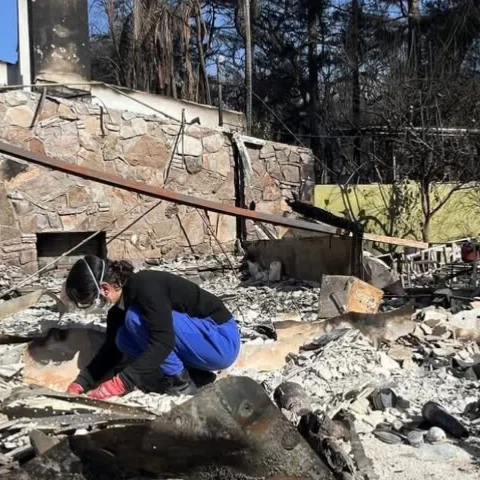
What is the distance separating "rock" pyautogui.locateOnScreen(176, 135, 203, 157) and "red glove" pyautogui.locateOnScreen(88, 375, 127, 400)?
8.23 meters

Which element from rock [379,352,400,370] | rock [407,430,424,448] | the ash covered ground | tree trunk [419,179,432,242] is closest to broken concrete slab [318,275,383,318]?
the ash covered ground

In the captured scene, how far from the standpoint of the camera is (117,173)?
11.3m

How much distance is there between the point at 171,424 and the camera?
262 centimetres

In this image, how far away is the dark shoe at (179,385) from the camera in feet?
13.4

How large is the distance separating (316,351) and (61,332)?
1.76m

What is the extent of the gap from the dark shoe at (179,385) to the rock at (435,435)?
1281 mm

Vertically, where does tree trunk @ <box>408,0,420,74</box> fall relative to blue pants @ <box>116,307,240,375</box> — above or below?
above

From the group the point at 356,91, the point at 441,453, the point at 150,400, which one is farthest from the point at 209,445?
the point at 356,91

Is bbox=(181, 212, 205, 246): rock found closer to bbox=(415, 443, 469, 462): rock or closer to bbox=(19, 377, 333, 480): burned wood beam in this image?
bbox=(415, 443, 469, 462): rock

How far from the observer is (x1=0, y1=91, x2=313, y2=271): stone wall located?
411 inches

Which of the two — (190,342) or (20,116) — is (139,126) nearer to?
(20,116)

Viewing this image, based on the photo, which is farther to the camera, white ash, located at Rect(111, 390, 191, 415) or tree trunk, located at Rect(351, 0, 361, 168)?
tree trunk, located at Rect(351, 0, 361, 168)

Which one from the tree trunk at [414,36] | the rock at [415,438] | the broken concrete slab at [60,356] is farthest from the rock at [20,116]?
the tree trunk at [414,36]

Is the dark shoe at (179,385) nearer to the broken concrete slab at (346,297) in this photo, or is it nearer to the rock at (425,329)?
the rock at (425,329)
